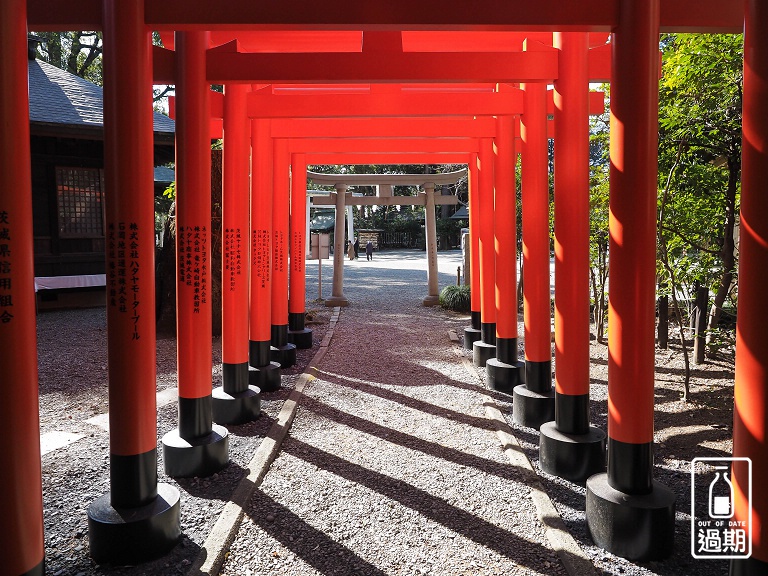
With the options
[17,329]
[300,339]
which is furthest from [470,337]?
[17,329]

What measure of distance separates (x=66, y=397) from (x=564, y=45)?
262 inches

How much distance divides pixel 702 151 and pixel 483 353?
387cm

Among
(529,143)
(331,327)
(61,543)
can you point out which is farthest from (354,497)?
(331,327)

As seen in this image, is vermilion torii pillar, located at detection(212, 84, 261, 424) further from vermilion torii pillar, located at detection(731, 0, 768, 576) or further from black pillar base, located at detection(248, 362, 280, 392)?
vermilion torii pillar, located at detection(731, 0, 768, 576)

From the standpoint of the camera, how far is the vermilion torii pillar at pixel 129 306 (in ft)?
10.4

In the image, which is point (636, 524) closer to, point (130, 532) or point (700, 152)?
point (130, 532)

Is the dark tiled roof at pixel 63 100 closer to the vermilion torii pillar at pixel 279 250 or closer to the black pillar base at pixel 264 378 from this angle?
the vermilion torii pillar at pixel 279 250

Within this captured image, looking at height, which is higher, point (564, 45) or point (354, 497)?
point (564, 45)

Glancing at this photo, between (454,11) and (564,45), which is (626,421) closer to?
(454,11)

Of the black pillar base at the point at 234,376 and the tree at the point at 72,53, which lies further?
the tree at the point at 72,53

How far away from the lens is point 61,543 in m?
3.35

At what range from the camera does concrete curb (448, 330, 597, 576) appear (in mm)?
3104

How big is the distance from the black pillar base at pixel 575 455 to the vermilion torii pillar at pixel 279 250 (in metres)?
4.77

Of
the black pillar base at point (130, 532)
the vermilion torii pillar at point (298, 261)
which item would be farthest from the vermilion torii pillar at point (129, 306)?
the vermilion torii pillar at point (298, 261)
